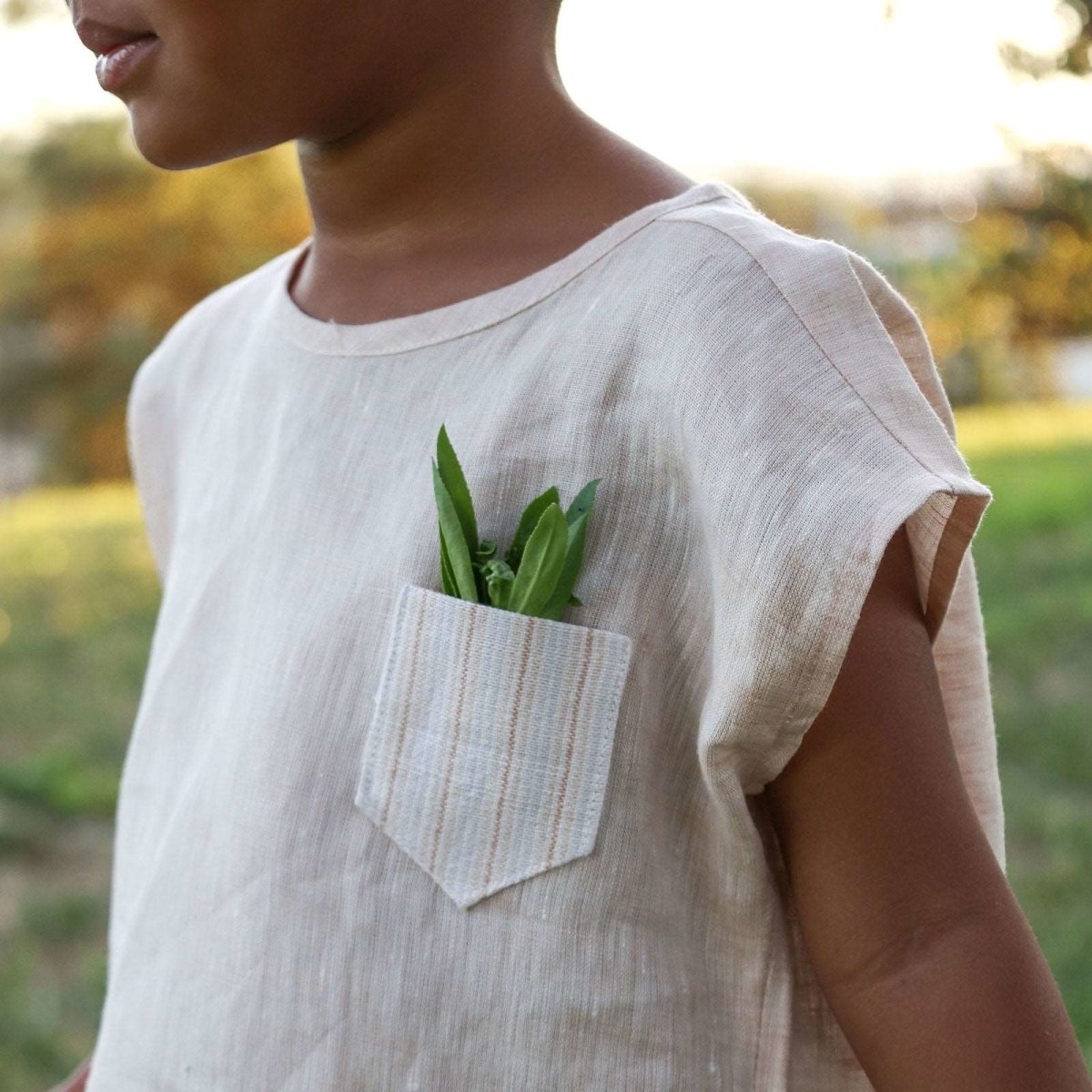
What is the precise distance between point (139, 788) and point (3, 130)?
10.5 m

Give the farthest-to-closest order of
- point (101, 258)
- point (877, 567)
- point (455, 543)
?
point (101, 258), point (455, 543), point (877, 567)

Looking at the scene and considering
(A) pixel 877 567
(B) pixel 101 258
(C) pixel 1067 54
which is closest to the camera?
(A) pixel 877 567

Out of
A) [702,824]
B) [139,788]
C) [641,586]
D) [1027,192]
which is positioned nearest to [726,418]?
[641,586]

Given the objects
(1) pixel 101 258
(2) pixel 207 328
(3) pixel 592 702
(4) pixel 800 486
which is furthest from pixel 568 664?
(1) pixel 101 258

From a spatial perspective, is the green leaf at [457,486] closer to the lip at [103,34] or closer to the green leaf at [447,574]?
the green leaf at [447,574]

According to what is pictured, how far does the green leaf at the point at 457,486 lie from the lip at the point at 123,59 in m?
0.31

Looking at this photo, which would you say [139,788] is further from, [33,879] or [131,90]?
[33,879]

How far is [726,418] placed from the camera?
812 mm

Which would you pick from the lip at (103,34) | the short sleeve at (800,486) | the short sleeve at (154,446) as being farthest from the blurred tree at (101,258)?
the short sleeve at (800,486)

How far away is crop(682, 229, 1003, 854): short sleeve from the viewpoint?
2.50ft

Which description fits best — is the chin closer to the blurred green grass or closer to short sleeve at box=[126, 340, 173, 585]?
short sleeve at box=[126, 340, 173, 585]

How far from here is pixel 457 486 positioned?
34.9 inches

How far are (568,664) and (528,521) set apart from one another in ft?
0.28

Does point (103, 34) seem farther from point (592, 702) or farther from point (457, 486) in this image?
point (592, 702)
